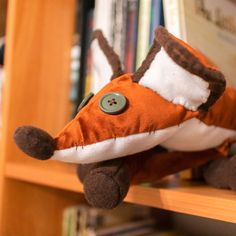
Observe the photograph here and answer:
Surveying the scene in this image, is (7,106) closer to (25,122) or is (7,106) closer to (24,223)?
(25,122)

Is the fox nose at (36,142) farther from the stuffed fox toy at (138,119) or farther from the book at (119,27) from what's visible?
the book at (119,27)

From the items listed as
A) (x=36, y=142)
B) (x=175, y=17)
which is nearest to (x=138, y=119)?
(x=36, y=142)

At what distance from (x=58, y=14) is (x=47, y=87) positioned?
17cm

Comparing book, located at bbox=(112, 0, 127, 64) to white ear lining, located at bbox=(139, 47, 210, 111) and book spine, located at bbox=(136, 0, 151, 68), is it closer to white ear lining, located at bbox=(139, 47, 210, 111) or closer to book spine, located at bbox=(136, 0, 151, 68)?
book spine, located at bbox=(136, 0, 151, 68)

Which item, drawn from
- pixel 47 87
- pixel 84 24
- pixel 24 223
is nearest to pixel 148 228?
pixel 24 223

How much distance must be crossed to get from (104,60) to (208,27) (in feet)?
0.58

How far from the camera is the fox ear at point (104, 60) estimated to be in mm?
540

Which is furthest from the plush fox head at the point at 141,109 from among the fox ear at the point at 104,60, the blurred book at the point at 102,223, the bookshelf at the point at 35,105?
the blurred book at the point at 102,223

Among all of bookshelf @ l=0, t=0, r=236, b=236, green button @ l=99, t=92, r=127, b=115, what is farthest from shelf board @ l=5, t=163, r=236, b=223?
green button @ l=99, t=92, r=127, b=115

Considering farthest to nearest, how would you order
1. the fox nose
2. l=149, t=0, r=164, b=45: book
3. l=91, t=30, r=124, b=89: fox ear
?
1. l=149, t=0, r=164, b=45: book
2. l=91, t=30, r=124, b=89: fox ear
3. the fox nose

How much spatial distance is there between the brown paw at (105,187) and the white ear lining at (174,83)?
4.3 inches

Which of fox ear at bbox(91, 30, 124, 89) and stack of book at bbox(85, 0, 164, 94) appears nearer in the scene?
fox ear at bbox(91, 30, 124, 89)

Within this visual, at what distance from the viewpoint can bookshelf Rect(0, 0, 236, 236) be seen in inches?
27.7

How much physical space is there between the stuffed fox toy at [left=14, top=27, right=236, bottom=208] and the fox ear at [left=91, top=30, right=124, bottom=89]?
9 centimetres
